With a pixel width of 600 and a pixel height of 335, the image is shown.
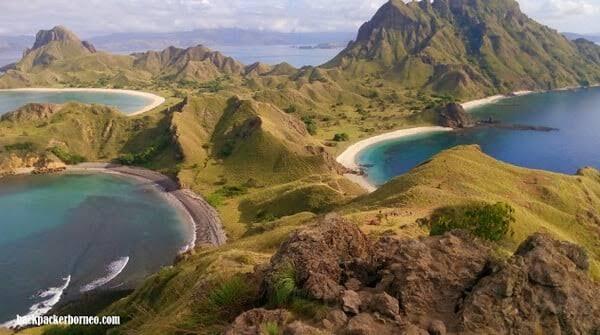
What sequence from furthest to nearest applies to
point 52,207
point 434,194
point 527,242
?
1. point 52,207
2. point 434,194
3. point 527,242

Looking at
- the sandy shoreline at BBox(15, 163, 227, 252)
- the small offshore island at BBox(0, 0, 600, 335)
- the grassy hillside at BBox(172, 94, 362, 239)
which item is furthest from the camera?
the grassy hillside at BBox(172, 94, 362, 239)

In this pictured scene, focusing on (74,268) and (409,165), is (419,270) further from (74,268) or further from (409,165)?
(409,165)

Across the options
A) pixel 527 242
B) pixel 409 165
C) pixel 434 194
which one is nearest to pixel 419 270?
pixel 527 242

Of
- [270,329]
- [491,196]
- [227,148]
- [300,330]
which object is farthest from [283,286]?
[227,148]

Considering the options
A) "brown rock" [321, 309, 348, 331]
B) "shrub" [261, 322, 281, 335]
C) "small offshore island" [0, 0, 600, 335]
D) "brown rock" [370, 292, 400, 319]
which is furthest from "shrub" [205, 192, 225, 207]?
"shrub" [261, 322, 281, 335]

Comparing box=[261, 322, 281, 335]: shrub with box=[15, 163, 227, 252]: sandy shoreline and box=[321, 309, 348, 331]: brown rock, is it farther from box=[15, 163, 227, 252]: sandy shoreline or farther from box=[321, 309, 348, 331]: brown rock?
box=[15, 163, 227, 252]: sandy shoreline
